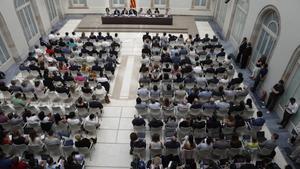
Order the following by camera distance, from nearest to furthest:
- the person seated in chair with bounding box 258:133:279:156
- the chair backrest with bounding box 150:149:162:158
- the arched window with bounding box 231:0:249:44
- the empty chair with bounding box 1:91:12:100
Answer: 1. the person seated in chair with bounding box 258:133:279:156
2. the chair backrest with bounding box 150:149:162:158
3. the empty chair with bounding box 1:91:12:100
4. the arched window with bounding box 231:0:249:44

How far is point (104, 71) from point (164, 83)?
134 inches

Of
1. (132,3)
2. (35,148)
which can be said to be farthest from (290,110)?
(132,3)

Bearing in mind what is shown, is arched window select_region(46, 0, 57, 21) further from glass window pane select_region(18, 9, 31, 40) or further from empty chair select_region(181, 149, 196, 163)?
empty chair select_region(181, 149, 196, 163)

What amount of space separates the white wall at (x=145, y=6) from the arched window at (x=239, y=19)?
19.2ft

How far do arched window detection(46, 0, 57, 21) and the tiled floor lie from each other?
7920mm

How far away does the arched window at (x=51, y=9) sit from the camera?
19.8 m

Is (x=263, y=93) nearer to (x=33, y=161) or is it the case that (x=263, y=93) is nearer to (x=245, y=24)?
(x=245, y=24)

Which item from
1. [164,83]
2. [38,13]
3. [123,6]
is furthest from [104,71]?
[123,6]

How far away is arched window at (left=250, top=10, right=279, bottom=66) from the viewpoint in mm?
11894

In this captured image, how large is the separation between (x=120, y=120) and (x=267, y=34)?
882 centimetres

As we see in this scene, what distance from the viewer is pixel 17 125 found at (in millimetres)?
9211

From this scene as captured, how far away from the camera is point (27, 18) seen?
1661cm

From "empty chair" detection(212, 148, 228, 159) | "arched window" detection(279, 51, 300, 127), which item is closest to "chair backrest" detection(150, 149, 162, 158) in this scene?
"empty chair" detection(212, 148, 228, 159)

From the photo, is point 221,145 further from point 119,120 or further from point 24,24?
point 24,24
